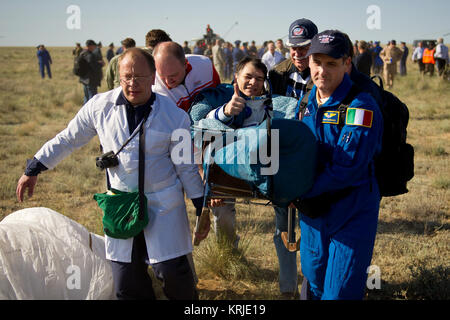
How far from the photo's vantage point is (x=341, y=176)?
2330 mm

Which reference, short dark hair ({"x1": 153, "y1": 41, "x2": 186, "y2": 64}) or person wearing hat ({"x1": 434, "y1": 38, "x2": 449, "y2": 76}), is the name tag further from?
person wearing hat ({"x1": 434, "y1": 38, "x2": 449, "y2": 76})

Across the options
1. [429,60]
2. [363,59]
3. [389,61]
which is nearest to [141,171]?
[363,59]

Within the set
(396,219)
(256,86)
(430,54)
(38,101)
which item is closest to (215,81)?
(256,86)

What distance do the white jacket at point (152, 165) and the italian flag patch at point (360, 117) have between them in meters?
1.09

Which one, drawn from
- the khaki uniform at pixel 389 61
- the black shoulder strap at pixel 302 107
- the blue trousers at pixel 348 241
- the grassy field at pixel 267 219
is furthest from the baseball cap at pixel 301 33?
the khaki uniform at pixel 389 61

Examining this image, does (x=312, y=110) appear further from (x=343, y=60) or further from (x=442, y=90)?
(x=442, y=90)

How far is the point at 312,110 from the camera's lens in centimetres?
262

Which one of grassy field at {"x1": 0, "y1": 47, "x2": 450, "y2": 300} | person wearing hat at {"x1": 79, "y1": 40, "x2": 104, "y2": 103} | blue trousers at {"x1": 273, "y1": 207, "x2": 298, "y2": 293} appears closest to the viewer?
blue trousers at {"x1": 273, "y1": 207, "x2": 298, "y2": 293}

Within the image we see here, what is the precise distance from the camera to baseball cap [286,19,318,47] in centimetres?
345

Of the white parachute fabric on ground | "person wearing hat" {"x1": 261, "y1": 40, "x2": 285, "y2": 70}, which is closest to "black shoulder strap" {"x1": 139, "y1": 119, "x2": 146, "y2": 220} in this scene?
the white parachute fabric on ground

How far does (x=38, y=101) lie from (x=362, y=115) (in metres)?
16.7

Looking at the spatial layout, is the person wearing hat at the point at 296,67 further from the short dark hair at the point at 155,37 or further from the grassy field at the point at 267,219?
the grassy field at the point at 267,219

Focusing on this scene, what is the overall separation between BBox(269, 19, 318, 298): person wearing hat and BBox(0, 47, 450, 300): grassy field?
0.25 metres

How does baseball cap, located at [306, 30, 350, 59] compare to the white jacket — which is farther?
the white jacket
